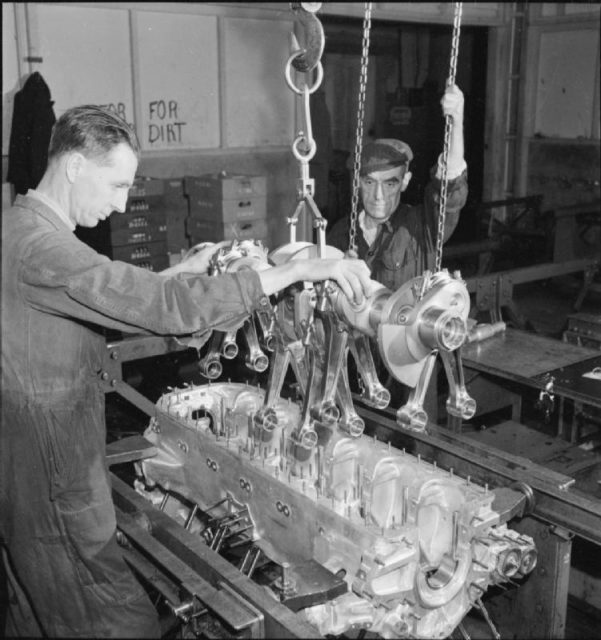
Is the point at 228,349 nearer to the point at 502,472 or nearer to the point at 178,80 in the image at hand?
the point at 502,472

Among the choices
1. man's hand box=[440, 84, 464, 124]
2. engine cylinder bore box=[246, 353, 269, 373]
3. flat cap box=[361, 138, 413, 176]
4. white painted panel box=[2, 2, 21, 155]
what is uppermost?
white painted panel box=[2, 2, 21, 155]

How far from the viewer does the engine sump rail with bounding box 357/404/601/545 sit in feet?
7.57

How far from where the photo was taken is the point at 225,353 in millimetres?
2506

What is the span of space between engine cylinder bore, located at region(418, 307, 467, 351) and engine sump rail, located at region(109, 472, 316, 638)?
72cm

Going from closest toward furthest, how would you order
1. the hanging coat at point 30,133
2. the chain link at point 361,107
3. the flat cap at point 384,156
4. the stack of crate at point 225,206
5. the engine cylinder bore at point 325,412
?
the chain link at point 361,107, the engine cylinder bore at point 325,412, the flat cap at point 384,156, the hanging coat at point 30,133, the stack of crate at point 225,206

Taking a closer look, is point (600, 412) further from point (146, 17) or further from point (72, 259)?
point (146, 17)

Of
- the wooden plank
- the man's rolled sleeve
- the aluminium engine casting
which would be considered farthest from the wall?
the man's rolled sleeve

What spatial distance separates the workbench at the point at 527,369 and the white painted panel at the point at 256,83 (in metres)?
4.78

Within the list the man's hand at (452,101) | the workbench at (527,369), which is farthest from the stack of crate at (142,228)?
the man's hand at (452,101)

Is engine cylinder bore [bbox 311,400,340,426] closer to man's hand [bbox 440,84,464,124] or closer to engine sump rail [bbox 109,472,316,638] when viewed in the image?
engine sump rail [bbox 109,472,316,638]

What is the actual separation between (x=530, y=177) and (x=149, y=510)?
9.52m

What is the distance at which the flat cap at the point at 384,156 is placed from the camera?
3.56m

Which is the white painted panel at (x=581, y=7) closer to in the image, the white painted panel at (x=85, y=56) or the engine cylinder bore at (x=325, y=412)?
the white painted panel at (x=85, y=56)

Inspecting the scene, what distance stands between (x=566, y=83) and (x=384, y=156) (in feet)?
25.3
